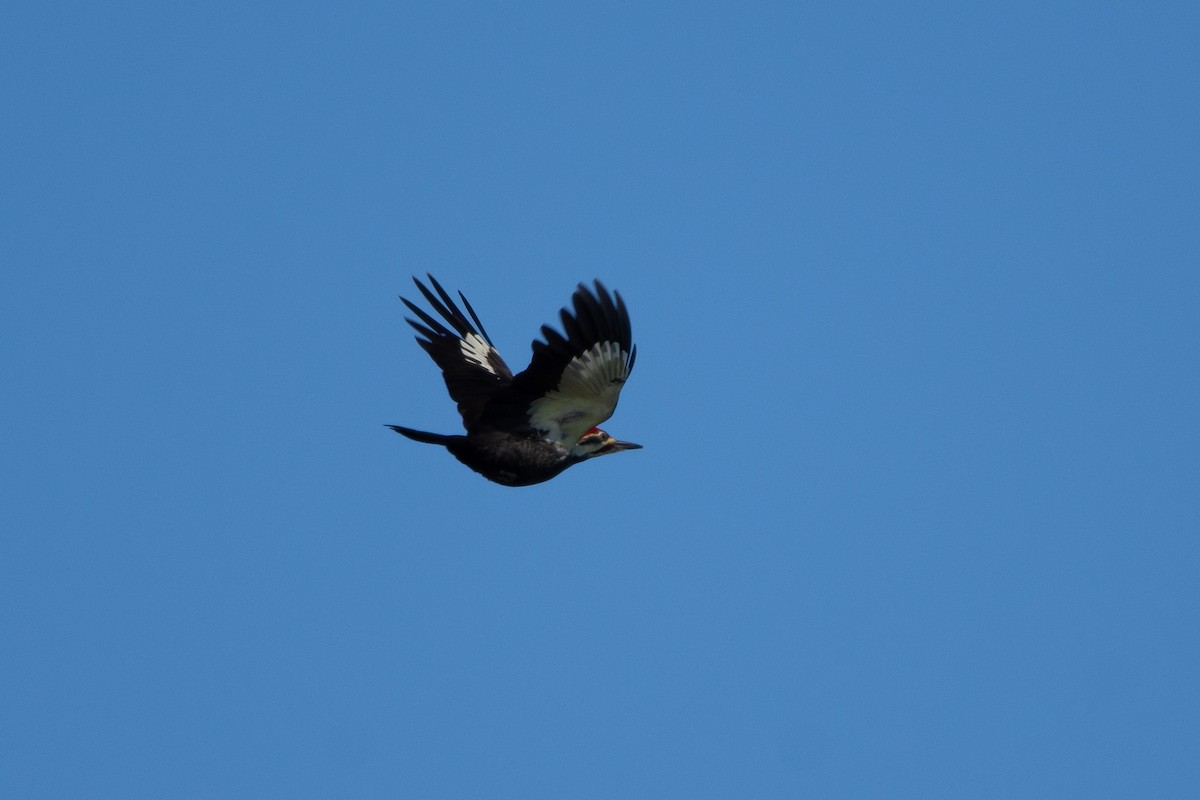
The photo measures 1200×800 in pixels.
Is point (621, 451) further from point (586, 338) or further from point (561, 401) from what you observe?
point (586, 338)

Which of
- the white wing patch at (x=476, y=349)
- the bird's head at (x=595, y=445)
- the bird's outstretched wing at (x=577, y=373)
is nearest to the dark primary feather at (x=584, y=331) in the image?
the bird's outstretched wing at (x=577, y=373)

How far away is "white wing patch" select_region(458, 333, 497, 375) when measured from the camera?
56.3ft

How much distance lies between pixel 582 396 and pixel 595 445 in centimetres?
131

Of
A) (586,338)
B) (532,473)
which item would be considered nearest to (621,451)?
(532,473)

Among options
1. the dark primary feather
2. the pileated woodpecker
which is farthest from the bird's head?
the dark primary feather

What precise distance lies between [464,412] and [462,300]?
2499 mm

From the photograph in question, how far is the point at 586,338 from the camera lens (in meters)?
13.4

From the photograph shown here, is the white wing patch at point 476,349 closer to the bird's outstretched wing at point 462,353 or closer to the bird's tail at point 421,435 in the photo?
the bird's outstretched wing at point 462,353

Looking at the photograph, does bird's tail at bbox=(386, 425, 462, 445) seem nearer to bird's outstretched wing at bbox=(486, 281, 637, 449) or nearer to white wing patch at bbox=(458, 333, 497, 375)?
bird's outstretched wing at bbox=(486, 281, 637, 449)

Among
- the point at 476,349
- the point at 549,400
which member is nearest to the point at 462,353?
the point at 476,349

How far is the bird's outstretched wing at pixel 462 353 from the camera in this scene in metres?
16.1

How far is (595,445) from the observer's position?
Result: 15.5m

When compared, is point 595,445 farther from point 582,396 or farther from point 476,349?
point 476,349

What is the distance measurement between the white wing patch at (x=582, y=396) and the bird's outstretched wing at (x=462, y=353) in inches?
47.9
